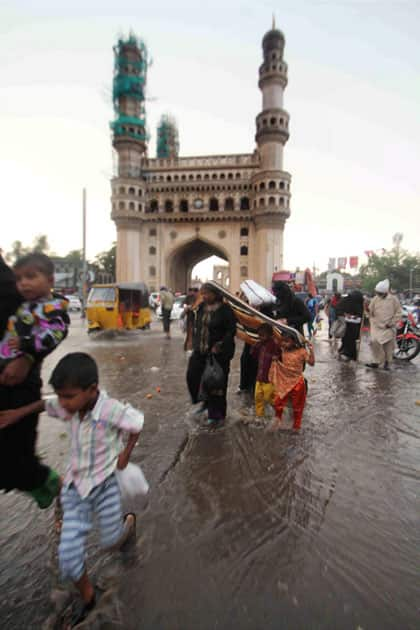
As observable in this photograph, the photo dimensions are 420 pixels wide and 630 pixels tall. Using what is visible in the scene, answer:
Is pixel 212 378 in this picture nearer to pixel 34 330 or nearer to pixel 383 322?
pixel 34 330

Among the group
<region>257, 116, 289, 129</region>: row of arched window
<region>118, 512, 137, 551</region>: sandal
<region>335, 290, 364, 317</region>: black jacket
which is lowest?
<region>118, 512, 137, 551</region>: sandal

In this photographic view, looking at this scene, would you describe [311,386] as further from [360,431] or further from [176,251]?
[176,251]

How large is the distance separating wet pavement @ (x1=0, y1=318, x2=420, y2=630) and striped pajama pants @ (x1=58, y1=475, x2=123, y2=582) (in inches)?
9.7

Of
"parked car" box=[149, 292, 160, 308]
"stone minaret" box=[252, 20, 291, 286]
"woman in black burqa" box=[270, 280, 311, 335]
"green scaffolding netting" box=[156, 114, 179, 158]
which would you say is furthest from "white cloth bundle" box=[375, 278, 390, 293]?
"green scaffolding netting" box=[156, 114, 179, 158]

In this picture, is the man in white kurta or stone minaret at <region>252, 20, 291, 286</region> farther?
stone minaret at <region>252, 20, 291, 286</region>

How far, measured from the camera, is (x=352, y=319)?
7.40m

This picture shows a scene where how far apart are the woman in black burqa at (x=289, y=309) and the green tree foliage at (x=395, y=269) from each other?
166ft

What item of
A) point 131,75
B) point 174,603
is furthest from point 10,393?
point 131,75

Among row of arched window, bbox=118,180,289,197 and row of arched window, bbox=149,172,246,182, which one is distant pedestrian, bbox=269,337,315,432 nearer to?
row of arched window, bbox=118,180,289,197

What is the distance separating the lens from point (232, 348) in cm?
367

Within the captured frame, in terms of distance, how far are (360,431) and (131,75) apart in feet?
143

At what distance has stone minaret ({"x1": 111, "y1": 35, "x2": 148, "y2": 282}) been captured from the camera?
36719 mm

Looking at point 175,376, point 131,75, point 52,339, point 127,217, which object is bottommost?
point 175,376

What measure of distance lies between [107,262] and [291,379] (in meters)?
56.9
